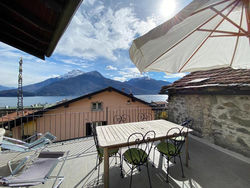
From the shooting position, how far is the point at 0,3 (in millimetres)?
1060

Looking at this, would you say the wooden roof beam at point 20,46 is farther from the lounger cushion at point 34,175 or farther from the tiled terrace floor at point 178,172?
the tiled terrace floor at point 178,172

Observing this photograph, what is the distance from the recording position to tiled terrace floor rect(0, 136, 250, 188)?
1.82 meters

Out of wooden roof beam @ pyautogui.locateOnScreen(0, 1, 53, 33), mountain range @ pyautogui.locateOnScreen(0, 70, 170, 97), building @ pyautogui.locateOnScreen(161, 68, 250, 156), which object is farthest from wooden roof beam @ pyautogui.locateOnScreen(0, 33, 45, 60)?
mountain range @ pyautogui.locateOnScreen(0, 70, 170, 97)

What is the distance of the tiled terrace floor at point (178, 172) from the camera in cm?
182

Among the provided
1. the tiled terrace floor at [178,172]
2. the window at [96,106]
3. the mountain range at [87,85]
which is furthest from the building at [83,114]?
the mountain range at [87,85]

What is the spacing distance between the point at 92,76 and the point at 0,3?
12605cm

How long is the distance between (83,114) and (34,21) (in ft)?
23.4

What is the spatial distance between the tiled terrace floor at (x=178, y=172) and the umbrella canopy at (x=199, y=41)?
197cm

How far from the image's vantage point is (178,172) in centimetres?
209

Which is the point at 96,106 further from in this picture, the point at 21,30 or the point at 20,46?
the point at 21,30

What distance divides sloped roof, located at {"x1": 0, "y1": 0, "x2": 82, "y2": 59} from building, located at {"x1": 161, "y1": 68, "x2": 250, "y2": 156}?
3.55 meters

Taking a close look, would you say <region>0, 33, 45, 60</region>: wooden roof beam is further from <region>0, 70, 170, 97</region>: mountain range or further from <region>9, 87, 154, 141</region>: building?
<region>0, 70, 170, 97</region>: mountain range

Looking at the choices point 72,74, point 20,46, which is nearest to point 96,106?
point 20,46

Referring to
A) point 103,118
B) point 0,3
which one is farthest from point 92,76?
point 0,3
